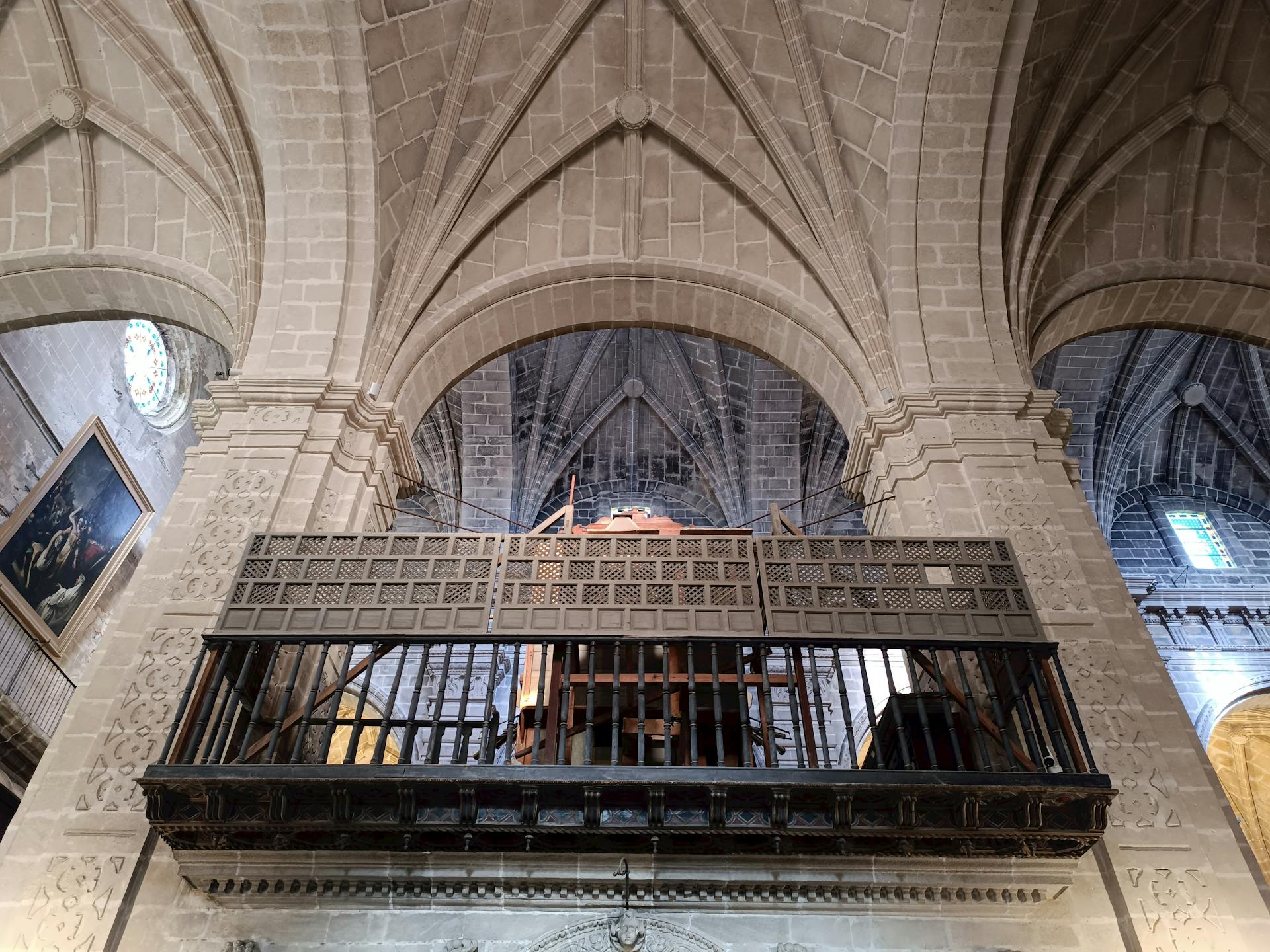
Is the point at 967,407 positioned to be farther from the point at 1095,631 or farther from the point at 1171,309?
the point at 1171,309

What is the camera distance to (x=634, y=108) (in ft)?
32.6

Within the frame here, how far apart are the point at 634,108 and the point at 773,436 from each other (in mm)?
7609

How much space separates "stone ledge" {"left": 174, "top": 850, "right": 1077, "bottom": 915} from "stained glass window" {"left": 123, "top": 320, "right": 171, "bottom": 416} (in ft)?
32.1

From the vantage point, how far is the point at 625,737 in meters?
7.92

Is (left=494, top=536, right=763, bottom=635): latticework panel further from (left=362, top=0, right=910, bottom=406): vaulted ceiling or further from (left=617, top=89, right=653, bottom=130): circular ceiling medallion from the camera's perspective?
(left=617, top=89, right=653, bottom=130): circular ceiling medallion

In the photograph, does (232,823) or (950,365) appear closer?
(232,823)

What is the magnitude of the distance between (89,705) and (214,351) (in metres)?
10.0

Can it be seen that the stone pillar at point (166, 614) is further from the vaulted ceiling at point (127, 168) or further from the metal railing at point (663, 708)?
the vaulted ceiling at point (127, 168)

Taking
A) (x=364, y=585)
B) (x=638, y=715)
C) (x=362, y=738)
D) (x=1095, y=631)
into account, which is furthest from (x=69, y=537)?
(x=1095, y=631)

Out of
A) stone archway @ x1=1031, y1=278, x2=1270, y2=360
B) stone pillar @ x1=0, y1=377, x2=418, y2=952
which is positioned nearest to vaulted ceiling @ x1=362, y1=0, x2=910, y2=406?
stone pillar @ x1=0, y1=377, x2=418, y2=952

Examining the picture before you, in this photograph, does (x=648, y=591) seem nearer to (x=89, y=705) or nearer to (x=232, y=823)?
(x=232, y=823)

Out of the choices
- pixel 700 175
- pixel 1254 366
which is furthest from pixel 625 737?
pixel 1254 366

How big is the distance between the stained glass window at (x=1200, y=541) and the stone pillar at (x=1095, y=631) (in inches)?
377

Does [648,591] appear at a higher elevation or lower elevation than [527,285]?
lower
